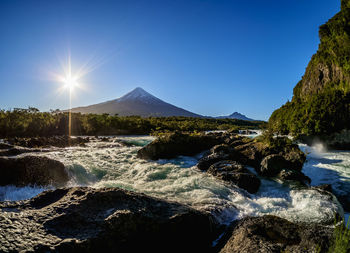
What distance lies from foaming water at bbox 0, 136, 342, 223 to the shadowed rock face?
1.23m

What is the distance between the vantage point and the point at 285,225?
3641 millimetres

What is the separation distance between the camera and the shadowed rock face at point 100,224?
2.51 m

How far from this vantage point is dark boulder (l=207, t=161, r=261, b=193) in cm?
704

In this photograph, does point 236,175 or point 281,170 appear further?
point 281,170

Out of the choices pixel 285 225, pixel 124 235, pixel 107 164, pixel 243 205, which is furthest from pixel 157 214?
pixel 107 164

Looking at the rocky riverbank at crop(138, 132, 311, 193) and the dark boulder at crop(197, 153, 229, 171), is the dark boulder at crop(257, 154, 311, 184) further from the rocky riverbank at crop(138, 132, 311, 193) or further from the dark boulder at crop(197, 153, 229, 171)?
the dark boulder at crop(197, 153, 229, 171)

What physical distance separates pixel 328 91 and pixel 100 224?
23783 mm

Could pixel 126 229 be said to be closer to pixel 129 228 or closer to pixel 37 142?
pixel 129 228

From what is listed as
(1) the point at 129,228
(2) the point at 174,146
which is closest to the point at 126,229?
(1) the point at 129,228

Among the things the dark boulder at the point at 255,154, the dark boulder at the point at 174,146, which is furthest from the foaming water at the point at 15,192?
the dark boulder at the point at 255,154

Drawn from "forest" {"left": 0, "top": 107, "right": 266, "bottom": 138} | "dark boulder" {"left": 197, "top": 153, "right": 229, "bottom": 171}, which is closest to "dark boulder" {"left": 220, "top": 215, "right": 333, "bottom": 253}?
"dark boulder" {"left": 197, "top": 153, "right": 229, "bottom": 171}

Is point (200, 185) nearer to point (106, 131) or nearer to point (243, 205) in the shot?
point (243, 205)

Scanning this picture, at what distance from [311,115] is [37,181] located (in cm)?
2044

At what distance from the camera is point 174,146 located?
12477 mm
